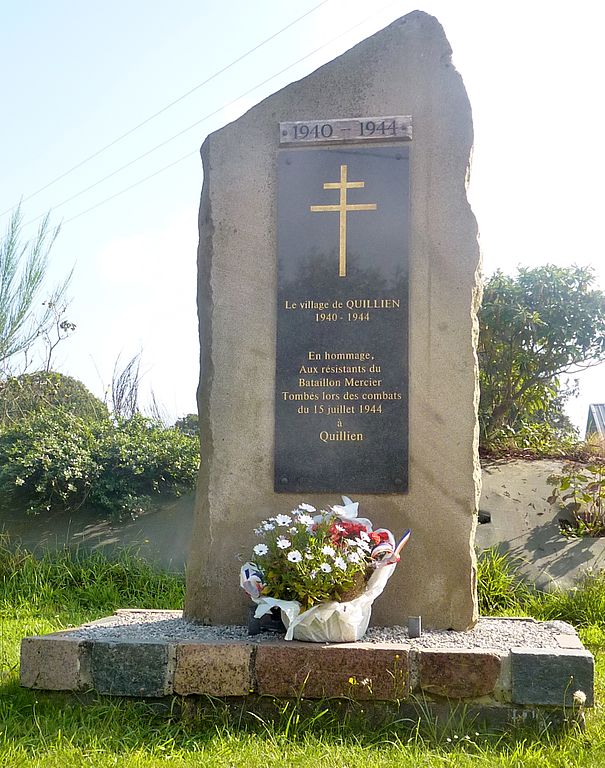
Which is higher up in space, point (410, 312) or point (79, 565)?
point (410, 312)

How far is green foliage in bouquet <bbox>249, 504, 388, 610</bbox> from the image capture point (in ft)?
11.7

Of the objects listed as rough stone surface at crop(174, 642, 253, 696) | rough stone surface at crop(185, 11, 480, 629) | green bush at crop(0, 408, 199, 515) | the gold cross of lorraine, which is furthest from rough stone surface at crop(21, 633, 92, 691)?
green bush at crop(0, 408, 199, 515)

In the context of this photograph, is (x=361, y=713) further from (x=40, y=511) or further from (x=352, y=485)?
(x=40, y=511)

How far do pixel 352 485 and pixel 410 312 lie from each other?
2.99ft

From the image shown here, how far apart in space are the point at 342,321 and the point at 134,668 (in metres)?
1.92

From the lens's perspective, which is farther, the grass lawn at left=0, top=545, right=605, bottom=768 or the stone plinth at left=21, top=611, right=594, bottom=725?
the stone plinth at left=21, top=611, right=594, bottom=725

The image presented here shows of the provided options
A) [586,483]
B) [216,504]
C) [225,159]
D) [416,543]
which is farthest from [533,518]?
[225,159]

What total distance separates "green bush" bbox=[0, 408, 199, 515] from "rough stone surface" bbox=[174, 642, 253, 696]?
359 centimetres

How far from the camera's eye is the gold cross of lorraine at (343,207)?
4.38 m

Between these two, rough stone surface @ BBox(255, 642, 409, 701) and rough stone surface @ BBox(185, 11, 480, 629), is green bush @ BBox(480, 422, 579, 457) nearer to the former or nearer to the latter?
rough stone surface @ BBox(185, 11, 480, 629)

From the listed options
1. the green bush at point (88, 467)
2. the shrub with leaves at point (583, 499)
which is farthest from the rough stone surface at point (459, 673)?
the green bush at point (88, 467)

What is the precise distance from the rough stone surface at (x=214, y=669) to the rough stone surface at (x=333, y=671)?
0.20 feet

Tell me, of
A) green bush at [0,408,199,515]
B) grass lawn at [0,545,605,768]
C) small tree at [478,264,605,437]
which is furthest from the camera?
small tree at [478,264,605,437]

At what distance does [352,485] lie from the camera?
4258mm
